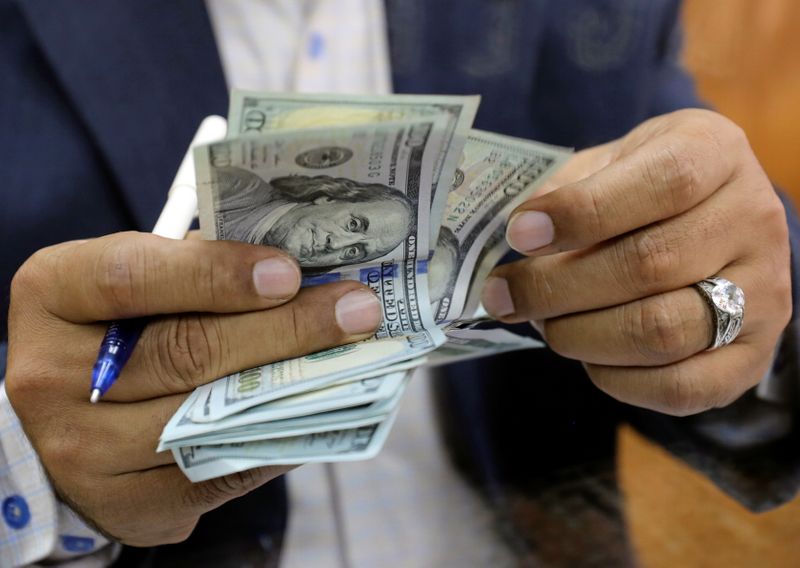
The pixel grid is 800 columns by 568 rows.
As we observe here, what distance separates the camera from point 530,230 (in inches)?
20.1

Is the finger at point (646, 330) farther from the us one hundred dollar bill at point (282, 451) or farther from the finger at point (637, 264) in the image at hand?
the us one hundred dollar bill at point (282, 451)

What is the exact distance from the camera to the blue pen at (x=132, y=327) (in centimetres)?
45

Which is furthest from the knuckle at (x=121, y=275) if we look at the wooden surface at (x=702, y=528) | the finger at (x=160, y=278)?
the wooden surface at (x=702, y=528)

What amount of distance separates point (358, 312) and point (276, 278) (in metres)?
0.06

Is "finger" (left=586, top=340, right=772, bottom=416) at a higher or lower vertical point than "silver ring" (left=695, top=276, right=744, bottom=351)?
lower

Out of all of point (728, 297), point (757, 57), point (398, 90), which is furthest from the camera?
point (757, 57)

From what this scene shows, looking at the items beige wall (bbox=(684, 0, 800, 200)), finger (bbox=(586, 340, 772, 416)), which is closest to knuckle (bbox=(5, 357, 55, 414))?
finger (bbox=(586, 340, 772, 416))

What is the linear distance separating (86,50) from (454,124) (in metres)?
0.54

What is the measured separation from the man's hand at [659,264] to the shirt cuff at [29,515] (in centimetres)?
38

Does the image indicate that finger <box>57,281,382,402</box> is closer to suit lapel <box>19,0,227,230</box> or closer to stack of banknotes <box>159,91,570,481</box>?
stack of banknotes <box>159,91,570,481</box>

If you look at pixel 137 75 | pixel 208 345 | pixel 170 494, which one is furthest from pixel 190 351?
pixel 137 75

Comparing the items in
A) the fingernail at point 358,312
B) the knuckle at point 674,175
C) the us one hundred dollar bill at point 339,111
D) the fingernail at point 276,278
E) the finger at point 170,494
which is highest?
the us one hundred dollar bill at point 339,111

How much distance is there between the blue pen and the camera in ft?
1.48

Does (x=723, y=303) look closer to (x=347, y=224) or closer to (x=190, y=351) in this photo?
A: (x=347, y=224)
